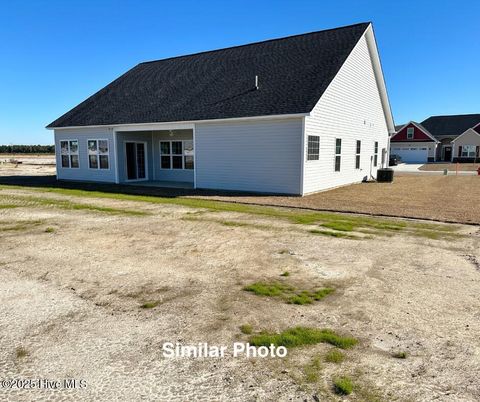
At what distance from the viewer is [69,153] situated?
866 inches

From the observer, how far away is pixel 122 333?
3809 millimetres

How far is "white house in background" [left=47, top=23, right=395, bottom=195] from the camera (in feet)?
48.5

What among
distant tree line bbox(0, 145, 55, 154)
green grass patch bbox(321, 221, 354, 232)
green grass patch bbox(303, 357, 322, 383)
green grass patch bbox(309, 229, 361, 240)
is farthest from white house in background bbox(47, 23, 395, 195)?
distant tree line bbox(0, 145, 55, 154)

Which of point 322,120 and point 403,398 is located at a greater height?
point 322,120

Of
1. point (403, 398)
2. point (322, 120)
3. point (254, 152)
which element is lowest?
point (403, 398)

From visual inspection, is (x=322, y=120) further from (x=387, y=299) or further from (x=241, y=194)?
(x=387, y=299)

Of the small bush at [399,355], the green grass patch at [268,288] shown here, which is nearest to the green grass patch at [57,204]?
the green grass patch at [268,288]

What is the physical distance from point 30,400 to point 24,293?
239cm

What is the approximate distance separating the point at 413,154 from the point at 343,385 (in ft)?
186

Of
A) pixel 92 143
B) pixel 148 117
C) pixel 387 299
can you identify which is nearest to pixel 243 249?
pixel 387 299

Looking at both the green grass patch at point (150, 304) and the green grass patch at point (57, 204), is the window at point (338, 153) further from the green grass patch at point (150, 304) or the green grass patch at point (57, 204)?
the green grass patch at point (150, 304)

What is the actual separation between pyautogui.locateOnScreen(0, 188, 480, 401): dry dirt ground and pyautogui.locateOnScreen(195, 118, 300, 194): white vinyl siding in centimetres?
656

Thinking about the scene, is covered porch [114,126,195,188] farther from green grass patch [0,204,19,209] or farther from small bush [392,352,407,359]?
small bush [392,352,407,359]

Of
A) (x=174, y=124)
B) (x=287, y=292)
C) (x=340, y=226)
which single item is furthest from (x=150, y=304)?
(x=174, y=124)
